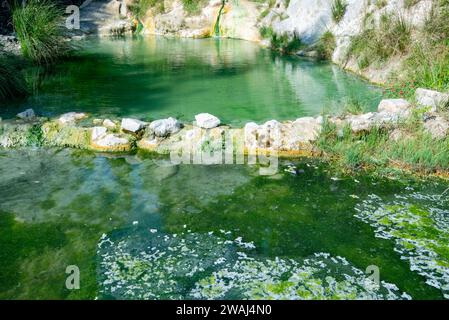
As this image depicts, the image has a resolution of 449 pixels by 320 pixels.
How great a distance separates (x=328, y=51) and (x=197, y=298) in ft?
30.3

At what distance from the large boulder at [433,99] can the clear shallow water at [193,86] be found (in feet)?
4.00

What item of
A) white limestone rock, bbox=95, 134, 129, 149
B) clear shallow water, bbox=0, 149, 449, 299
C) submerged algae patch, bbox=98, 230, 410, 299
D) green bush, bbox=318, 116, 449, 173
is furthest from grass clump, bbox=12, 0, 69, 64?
submerged algae patch, bbox=98, 230, 410, 299

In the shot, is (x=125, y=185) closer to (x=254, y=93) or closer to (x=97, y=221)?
(x=97, y=221)

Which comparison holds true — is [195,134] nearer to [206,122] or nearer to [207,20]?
[206,122]

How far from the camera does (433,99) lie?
5.87 meters

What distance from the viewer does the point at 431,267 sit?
344 cm

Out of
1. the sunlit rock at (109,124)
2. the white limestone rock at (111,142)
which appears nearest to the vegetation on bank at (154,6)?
the sunlit rock at (109,124)

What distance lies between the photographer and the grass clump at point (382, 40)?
28.2ft

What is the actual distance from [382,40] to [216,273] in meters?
6.98

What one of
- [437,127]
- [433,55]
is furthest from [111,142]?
[433,55]

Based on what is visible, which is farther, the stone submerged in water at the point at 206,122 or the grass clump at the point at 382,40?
the grass clump at the point at 382,40

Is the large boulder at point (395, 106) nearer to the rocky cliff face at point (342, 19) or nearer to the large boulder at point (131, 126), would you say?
the rocky cliff face at point (342, 19)
